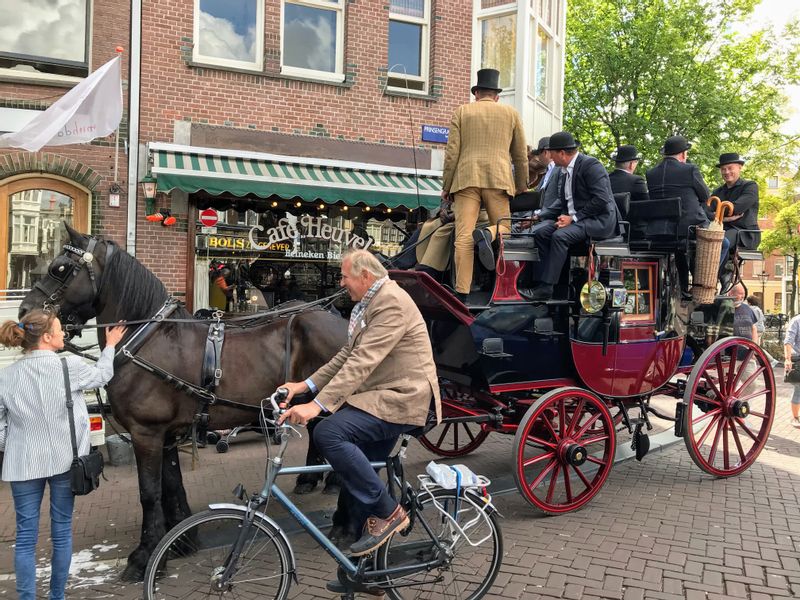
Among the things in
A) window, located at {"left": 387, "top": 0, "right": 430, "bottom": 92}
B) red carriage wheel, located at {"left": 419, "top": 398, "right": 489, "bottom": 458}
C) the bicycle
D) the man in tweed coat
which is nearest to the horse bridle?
the bicycle

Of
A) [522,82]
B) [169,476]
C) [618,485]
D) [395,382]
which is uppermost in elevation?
[522,82]

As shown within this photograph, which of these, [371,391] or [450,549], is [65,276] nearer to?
[371,391]

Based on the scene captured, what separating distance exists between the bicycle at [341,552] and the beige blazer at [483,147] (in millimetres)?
2469

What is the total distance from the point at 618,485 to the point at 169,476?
12.7 feet

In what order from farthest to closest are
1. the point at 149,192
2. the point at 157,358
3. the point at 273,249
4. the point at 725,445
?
1. the point at 273,249
2. the point at 149,192
3. the point at 725,445
4. the point at 157,358

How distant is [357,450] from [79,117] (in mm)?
6370

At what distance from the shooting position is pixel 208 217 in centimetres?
993

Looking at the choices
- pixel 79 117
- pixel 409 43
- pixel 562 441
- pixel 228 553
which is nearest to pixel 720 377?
pixel 562 441

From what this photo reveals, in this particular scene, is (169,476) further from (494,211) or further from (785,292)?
(785,292)

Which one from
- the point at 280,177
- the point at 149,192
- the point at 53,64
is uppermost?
the point at 53,64

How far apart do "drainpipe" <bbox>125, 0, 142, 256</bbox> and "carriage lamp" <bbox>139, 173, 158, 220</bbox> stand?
16 cm

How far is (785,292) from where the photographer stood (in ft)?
159

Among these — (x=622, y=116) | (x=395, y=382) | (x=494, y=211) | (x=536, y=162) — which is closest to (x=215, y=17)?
(x=536, y=162)

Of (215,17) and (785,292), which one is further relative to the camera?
(785,292)
